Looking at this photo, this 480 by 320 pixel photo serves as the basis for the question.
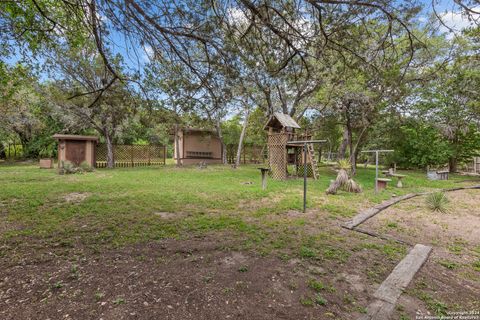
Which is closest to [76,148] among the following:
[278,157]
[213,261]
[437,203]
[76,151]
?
[76,151]

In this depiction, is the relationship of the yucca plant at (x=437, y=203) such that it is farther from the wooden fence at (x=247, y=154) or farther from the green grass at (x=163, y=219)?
the wooden fence at (x=247, y=154)

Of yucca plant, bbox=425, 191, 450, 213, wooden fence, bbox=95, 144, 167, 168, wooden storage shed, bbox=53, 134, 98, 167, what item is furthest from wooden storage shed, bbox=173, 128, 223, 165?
yucca plant, bbox=425, 191, 450, 213

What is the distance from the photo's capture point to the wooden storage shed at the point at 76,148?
12.3 m

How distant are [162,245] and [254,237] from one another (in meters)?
1.26

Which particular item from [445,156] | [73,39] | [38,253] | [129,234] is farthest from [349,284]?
[445,156]

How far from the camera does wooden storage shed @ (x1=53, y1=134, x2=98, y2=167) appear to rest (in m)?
12.3

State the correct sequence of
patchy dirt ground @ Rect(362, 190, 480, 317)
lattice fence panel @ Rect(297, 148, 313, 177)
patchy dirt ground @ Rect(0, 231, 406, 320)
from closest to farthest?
patchy dirt ground @ Rect(0, 231, 406, 320)
patchy dirt ground @ Rect(362, 190, 480, 317)
lattice fence panel @ Rect(297, 148, 313, 177)

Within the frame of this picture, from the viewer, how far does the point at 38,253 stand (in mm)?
2686

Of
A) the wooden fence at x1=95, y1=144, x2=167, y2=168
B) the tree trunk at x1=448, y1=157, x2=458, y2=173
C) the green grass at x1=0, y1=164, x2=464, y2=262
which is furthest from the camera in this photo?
the wooden fence at x1=95, y1=144, x2=167, y2=168

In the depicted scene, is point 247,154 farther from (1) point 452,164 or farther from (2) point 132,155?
(1) point 452,164

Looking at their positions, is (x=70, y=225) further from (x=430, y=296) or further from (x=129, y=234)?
(x=430, y=296)

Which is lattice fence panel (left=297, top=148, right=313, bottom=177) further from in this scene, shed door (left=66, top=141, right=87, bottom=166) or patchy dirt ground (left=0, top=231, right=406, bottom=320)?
shed door (left=66, top=141, right=87, bottom=166)

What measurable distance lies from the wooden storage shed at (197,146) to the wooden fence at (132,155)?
192 cm

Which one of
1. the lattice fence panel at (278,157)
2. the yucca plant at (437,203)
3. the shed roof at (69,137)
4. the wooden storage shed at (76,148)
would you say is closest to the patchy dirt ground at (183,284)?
the yucca plant at (437,203)
